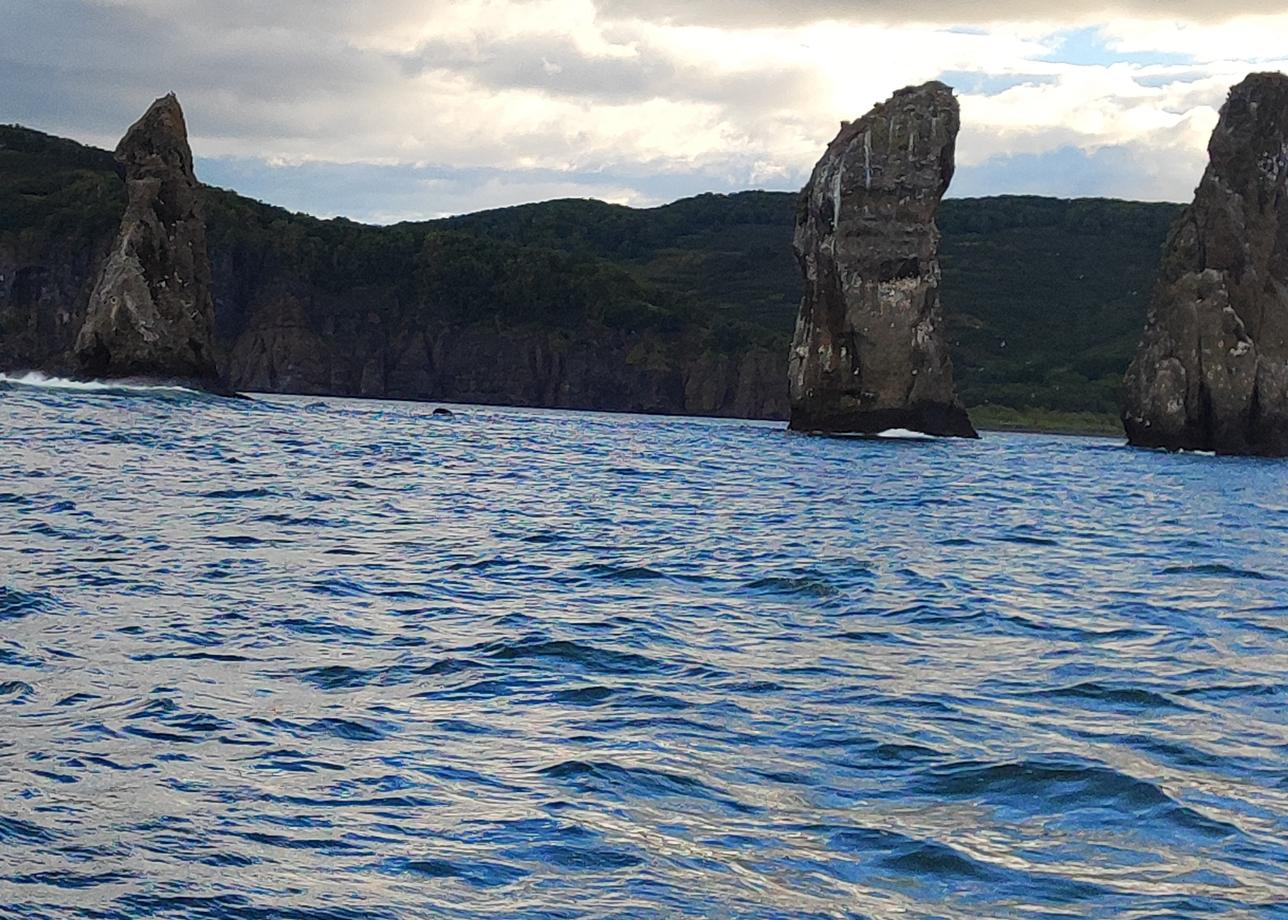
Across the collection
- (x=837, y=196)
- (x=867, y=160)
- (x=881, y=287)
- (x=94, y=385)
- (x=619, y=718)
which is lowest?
(x=619, y=718)

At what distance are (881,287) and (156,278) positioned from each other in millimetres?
41419

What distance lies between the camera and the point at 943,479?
152 feet

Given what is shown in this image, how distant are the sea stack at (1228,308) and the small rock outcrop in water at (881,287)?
11.5 metres

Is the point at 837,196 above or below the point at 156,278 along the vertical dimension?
above

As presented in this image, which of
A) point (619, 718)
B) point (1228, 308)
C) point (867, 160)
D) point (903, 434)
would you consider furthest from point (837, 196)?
point (619, 718)

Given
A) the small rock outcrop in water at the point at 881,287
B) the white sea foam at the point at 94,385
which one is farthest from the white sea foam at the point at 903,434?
the white sea foam at the point at 94,385

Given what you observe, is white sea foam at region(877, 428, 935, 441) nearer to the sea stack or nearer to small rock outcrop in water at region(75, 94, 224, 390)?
the sea stack

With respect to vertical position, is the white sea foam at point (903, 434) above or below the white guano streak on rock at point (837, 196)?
below

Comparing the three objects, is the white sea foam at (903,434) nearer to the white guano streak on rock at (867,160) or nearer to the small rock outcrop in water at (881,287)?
the small rock outcrop in water at (881,287)

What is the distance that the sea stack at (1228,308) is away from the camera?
8175cm

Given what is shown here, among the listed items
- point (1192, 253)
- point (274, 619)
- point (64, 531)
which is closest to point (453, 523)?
point (64, 531)

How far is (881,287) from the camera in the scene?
284 ft

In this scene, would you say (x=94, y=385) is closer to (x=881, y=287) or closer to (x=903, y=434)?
(x=881, y=287)

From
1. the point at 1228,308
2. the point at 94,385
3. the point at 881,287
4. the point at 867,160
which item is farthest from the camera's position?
the point at 867,160
